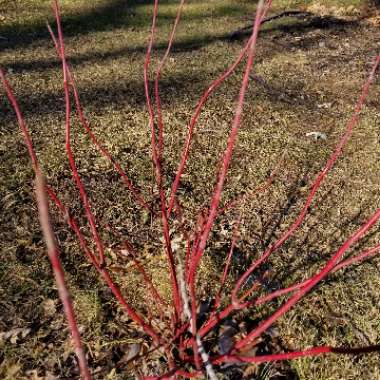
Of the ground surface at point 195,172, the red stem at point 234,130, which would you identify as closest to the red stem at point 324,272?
the red stem at point 234,130

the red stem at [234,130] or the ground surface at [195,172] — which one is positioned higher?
the red stem at [234,130]

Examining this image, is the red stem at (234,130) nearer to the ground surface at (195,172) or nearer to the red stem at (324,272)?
the red stem at (324,272)

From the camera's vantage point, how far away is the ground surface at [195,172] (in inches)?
73.6

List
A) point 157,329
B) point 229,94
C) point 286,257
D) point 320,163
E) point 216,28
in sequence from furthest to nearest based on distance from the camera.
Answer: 1. point 216,28
2. point 229,94
3. point 320,163
4. point 286,257
5. point 157,329

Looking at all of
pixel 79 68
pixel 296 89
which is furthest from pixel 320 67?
pixel 79 68

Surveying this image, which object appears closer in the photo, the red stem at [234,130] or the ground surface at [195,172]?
the red stem at [234,130]

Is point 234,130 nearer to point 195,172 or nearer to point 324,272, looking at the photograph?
point 324,272

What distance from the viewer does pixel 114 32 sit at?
6.43m

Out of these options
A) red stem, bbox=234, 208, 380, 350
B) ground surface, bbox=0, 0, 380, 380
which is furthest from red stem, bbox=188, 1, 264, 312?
ground surface, bbox=0, 0, 380, 380

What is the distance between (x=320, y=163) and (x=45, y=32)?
4.89 metres

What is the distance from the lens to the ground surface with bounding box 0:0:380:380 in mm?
1870

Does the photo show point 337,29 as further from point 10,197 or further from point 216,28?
point 10,197

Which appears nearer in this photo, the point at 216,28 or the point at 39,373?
the point at 39,373

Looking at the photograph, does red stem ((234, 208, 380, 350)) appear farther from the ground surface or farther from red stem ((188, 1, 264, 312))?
the ground surface
